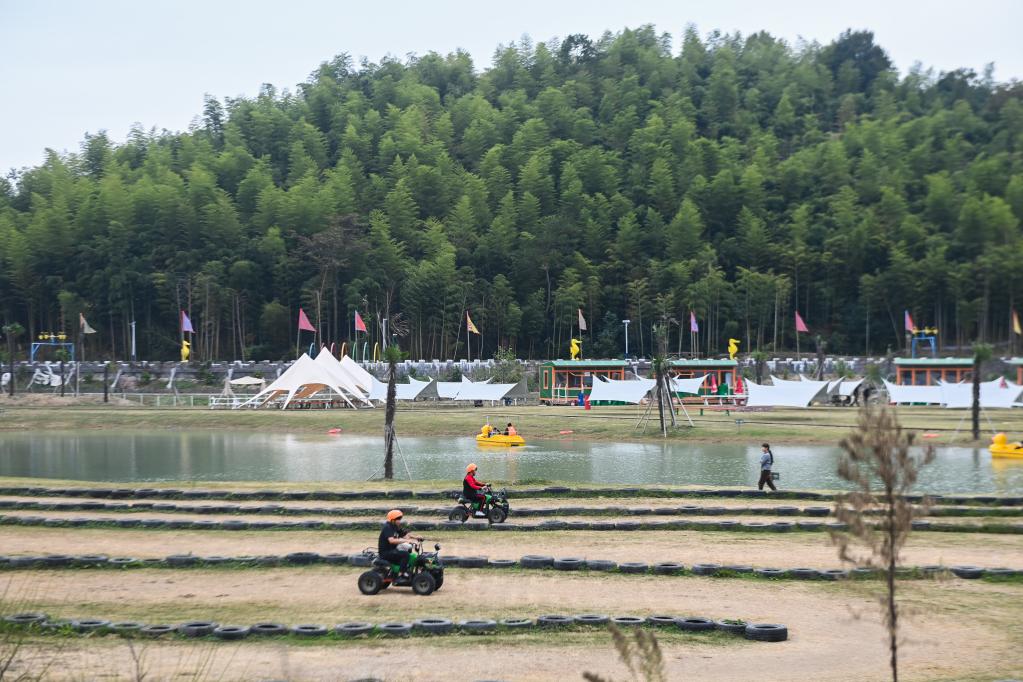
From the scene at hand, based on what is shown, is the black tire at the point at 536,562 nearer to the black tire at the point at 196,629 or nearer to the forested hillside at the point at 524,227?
the black tire at the point at 196,629

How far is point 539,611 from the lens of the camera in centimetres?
1304

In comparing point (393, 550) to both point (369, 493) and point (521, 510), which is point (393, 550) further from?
point (369, 493)

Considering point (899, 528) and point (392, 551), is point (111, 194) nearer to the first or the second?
point (392, 551)

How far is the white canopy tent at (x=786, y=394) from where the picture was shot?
55406mm

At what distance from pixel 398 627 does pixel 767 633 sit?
4296 mm

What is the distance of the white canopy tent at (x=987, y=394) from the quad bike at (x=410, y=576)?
44.9 meters

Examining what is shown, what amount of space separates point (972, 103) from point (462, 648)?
568 ft

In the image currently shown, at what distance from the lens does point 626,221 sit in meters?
106

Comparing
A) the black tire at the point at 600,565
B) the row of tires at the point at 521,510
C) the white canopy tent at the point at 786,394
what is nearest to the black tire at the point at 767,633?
the black tire at the point at 600,565

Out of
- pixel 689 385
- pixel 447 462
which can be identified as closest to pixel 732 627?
pixel 447 462

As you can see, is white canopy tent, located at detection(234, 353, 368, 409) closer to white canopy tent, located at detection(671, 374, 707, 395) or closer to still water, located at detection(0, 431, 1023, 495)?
still water, located at detection(0, 431, 1023, 495)

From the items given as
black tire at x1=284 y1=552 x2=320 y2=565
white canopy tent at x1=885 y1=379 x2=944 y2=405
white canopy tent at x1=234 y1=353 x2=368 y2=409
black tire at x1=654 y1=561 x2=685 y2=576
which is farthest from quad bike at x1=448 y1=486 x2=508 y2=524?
white canopy tent at x1=885 y1=379 x2=944 y2=405

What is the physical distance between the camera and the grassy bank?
42.2 m

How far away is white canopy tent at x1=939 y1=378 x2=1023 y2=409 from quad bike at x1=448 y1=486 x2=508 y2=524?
39.9 m
